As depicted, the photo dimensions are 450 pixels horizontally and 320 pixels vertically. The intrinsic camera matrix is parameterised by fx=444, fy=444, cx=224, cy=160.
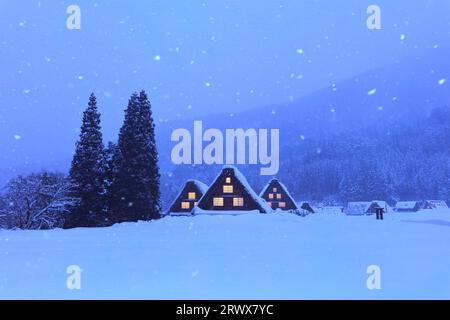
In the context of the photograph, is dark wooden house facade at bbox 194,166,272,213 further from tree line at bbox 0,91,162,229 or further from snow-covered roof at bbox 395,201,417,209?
snow-covered roof at bbox 395,201,417,209

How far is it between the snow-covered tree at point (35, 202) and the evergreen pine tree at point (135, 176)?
5.74 feet

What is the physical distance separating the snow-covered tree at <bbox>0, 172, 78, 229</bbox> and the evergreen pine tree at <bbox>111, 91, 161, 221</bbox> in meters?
1.75

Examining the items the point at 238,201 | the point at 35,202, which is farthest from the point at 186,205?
the point at 35,202

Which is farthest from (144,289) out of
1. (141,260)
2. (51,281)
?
(141,260)

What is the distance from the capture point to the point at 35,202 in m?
16.3

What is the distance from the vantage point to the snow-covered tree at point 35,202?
14984 mm

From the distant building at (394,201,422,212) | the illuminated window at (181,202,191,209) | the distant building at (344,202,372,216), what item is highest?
the illuminated window at (181,202,191,209)

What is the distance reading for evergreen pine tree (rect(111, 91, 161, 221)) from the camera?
13.4 meters

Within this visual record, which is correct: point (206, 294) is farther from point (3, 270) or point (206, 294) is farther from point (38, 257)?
point (38, 257)

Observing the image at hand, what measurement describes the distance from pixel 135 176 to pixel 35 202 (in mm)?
4645

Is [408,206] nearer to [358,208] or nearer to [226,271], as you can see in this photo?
[358,208]

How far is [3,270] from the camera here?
4.79m

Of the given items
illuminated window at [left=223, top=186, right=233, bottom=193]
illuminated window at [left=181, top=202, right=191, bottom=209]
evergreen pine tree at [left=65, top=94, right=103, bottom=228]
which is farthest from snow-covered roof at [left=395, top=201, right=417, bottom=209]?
evergreen pine tree at [left=65, top=94, right=103, bottom=228]

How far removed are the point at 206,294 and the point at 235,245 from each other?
3.05 m
